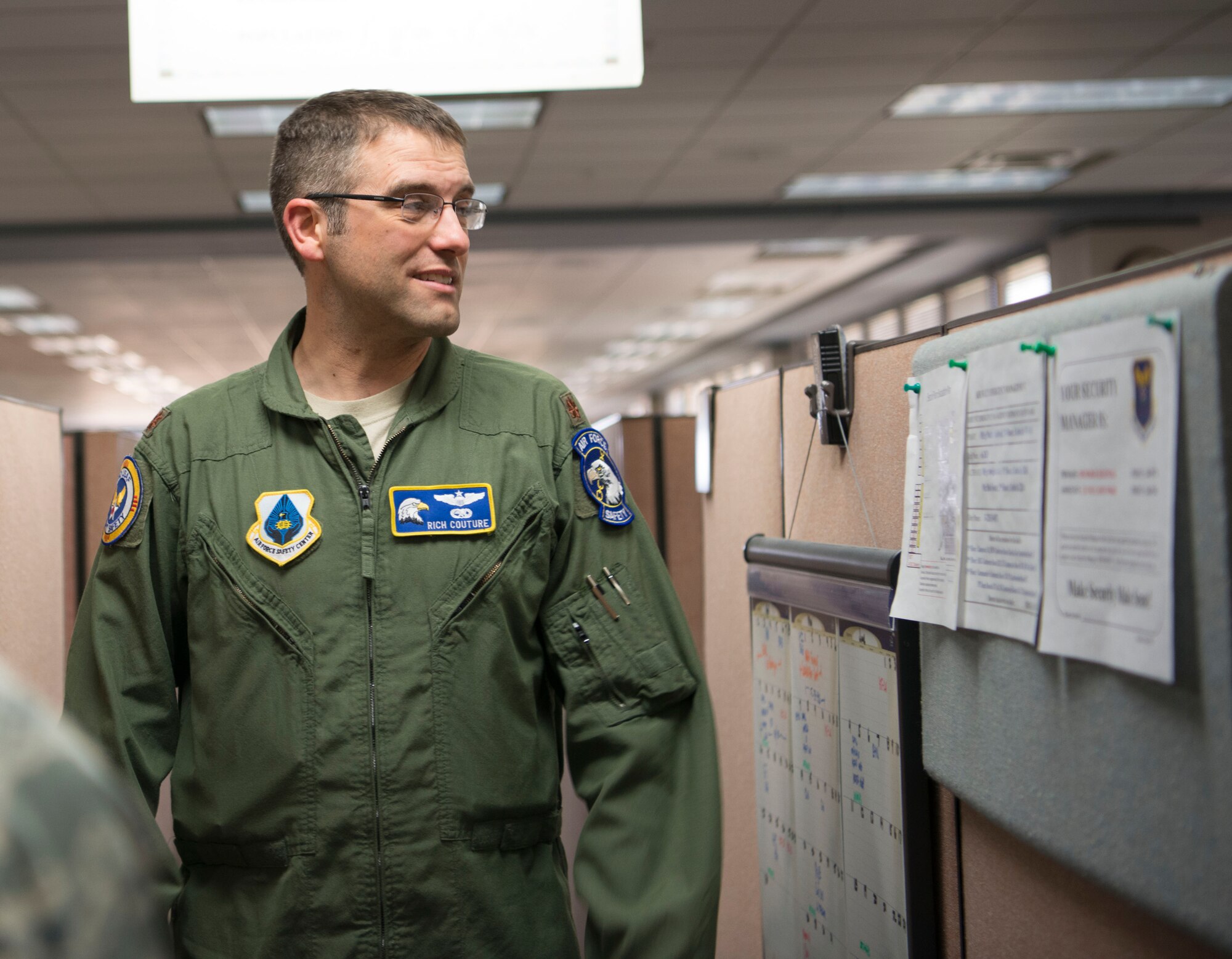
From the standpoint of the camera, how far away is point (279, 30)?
2.04 meters

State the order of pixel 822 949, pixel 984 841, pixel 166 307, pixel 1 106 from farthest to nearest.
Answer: pixel 166 307, pixel 1 106, pixel 822 949, pixel 984 841

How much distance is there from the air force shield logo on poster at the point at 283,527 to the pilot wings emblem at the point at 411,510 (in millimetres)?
93

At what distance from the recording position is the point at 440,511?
119cm

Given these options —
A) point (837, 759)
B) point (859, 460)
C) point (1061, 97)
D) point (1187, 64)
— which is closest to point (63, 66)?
point (859, 460)

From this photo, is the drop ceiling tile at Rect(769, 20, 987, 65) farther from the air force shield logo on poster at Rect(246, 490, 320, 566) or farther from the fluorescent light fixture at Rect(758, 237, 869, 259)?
the air force shield logo on poster at Rect(246, 490, 320, 566)

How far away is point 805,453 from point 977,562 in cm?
64

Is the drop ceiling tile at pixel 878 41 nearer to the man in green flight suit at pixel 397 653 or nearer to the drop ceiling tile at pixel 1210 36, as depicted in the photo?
the drop ceiling tile at pixel 1210 36

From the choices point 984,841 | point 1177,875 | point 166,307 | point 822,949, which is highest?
point 166,307

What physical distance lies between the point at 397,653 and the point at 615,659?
24 centimetres

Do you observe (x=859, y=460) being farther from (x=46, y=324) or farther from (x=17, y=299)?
(x=46, y=324)

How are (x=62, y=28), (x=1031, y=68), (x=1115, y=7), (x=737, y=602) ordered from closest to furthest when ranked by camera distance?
(x=737, y=602) < (x=62, y=28) < (x=1115, y=7) < (x=1031, y=68)

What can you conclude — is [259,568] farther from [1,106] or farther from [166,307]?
[166,307]

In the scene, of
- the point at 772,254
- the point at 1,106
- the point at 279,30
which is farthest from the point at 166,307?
the point at 279,30

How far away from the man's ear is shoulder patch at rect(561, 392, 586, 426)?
0.34 metres
